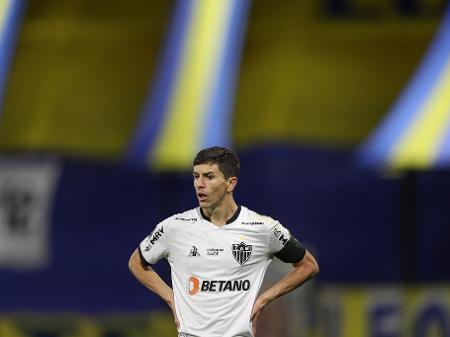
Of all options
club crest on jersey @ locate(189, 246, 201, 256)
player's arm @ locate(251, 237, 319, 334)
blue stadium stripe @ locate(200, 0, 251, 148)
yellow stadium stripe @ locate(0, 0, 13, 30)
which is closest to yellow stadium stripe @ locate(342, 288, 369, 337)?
blue stadium stripe @ locate(200, 0, 251, 148)

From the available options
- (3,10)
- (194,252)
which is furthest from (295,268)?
(3,10)

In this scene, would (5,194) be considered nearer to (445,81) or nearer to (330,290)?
(330,290)

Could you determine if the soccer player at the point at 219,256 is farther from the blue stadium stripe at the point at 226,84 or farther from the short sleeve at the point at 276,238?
the blue stadium stripe at the point at 226,84

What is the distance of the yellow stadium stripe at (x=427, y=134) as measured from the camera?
1050 cm

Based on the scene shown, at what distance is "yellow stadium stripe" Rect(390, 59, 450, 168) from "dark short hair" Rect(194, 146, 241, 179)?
15.2 feet

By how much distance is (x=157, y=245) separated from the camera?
5613 mm

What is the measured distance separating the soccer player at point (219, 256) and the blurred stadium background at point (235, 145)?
3805 millimetres

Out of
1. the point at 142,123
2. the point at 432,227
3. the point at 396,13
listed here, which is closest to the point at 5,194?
the point at 142,123

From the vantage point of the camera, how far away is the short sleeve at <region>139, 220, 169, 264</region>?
5.59 metres

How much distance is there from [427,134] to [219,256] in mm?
5798

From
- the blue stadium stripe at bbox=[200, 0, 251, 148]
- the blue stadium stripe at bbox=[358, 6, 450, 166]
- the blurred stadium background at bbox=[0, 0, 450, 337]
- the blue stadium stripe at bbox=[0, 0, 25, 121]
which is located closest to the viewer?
the blurred stadium background at bbox=[0, 0, 450, 337]

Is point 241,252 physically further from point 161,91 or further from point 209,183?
point 161,91

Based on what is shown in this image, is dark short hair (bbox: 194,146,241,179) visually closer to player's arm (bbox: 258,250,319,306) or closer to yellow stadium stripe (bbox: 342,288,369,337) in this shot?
player's arm (bbox: 258,250,319,306)

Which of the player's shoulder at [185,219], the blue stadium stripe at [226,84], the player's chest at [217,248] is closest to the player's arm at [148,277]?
the player's chest at [217,248]
